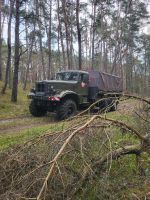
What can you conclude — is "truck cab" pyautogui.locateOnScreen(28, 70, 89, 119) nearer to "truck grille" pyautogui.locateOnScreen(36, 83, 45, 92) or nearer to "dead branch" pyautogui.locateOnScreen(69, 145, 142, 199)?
"truck grille" pyautogui.locateOnScreen(36, 83, 45, 92)

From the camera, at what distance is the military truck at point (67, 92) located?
12109mm

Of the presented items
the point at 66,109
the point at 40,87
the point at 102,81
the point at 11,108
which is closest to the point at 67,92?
the point at 66,109

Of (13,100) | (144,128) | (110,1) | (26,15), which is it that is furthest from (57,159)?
(110,1)

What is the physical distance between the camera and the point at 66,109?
12039mm

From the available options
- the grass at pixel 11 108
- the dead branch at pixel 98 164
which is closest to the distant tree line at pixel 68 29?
the grass at pixel 11 108

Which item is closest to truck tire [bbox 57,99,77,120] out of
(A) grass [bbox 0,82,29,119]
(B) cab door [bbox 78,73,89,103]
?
(B) cab door [bbox 78,73,89,103]

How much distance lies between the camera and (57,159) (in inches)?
147

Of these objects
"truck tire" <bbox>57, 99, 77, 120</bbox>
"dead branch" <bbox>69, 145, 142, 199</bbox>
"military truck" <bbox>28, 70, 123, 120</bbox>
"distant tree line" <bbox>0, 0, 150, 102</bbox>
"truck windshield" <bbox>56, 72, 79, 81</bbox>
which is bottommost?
"dead branch" <bbox>69, 145, 142, 199</bbox>

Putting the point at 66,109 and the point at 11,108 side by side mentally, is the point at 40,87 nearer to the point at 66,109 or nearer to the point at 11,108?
the point at 66,109

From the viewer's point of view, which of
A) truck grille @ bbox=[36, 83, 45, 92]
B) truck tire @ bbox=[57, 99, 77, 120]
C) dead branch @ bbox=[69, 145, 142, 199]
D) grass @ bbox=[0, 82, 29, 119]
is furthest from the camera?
grass @ bbox=[0, 82, 29, 119]

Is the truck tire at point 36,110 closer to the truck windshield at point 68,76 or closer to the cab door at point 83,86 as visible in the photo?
the truck windshield at point 68,76

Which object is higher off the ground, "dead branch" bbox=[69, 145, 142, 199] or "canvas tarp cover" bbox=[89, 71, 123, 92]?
"canvas tarp cover" bbox=[89, 71, 123, 92]

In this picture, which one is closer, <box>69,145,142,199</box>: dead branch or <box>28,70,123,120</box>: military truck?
<box>69,145,142,199</box>: dead branch

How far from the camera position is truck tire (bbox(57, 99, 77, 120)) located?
471 inches
